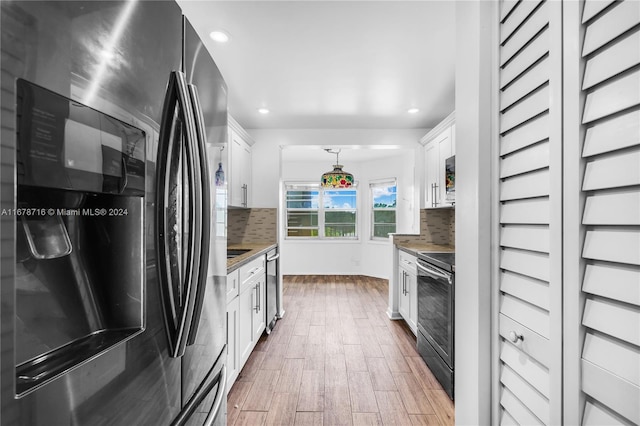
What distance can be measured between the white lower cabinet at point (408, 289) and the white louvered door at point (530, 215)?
2453 millimetres

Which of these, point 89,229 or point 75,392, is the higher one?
point 89,229

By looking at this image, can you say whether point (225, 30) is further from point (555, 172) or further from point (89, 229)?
point (555, 172)

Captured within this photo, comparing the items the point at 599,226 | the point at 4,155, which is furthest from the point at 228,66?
the point at 599,226

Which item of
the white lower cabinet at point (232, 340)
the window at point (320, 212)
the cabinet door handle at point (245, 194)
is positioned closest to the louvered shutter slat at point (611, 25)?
the white lower cabinet at point (232, 340)

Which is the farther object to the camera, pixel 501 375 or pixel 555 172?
pixel 501 375

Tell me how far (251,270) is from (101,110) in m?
2.30

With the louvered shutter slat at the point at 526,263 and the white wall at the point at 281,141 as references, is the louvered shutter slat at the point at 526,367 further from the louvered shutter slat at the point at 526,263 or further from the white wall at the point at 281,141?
the white wall at the point at 281,141

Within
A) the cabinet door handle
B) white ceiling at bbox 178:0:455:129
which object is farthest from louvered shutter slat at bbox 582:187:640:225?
the cabinet door handle

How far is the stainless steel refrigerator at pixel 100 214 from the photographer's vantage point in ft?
1.58

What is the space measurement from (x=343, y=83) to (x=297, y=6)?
1.06m

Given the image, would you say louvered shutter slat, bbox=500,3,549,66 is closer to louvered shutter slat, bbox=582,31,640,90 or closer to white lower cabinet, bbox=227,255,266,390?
louvered shutter slat, bbox=582,31,640,90

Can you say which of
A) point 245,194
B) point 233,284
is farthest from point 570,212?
point 245,194

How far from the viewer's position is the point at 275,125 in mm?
4129

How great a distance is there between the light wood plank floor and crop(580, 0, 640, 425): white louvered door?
1.78m
